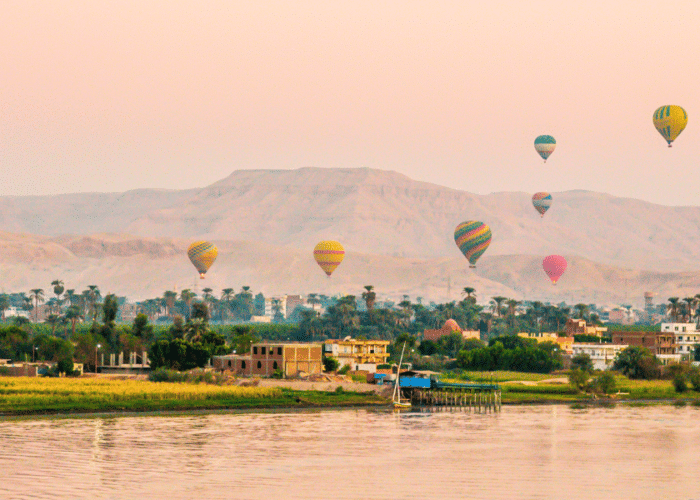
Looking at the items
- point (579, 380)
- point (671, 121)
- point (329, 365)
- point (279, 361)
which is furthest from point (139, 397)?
point (671, 121)

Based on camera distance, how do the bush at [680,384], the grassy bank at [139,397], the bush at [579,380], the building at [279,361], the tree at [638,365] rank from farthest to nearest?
the tree at [638,365], the building at [279,361], the bush at [680,384], the bush at [579,380], the grassy bank at [139,397]

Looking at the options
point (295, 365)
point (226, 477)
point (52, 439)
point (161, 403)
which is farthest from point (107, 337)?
point (226, 477)

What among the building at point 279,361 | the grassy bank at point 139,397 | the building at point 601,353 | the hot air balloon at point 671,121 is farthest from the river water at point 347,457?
the building at point 601,353

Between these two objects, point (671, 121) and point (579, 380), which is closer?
point (579, 380)

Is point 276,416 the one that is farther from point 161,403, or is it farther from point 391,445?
point 391,445

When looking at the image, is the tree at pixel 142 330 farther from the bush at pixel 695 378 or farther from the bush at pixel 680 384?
the bush at pixel 695 378

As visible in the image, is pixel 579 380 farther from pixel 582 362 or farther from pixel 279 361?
pixel 582 362

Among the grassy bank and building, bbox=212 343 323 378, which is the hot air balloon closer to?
building, bbox=212 343 323 378
